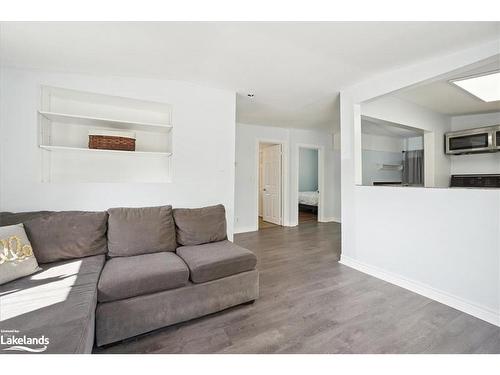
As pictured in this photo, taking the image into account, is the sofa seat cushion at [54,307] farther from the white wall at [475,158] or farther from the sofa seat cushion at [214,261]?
the white wall at [475,158]

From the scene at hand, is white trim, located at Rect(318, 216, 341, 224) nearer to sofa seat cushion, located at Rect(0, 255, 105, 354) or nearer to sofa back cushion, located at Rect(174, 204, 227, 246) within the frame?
sofa back cushion, located at Rect(174, 204, 227, 246)

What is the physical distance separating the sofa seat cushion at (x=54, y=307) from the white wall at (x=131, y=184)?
0.83 m

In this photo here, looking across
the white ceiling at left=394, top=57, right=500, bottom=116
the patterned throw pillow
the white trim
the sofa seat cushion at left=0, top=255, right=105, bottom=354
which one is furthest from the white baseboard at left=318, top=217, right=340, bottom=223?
the patterned throw pillow

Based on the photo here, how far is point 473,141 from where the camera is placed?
3.19 m

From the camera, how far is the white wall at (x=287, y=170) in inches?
186

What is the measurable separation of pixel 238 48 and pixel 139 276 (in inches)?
79.0

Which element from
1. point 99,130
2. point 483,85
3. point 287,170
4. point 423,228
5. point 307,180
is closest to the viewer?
point 423,228

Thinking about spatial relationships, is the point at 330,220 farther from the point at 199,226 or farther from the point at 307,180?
the point at 199,226

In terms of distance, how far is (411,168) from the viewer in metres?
3.84

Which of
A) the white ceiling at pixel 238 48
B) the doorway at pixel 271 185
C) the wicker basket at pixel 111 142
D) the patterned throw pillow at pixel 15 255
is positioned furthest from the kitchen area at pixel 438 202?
the patterned throw pillow at pixel 15 255

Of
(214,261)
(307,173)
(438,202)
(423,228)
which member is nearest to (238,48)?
(214,261)

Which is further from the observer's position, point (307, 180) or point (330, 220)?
point (307, 180)

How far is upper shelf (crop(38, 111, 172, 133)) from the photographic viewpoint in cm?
209
